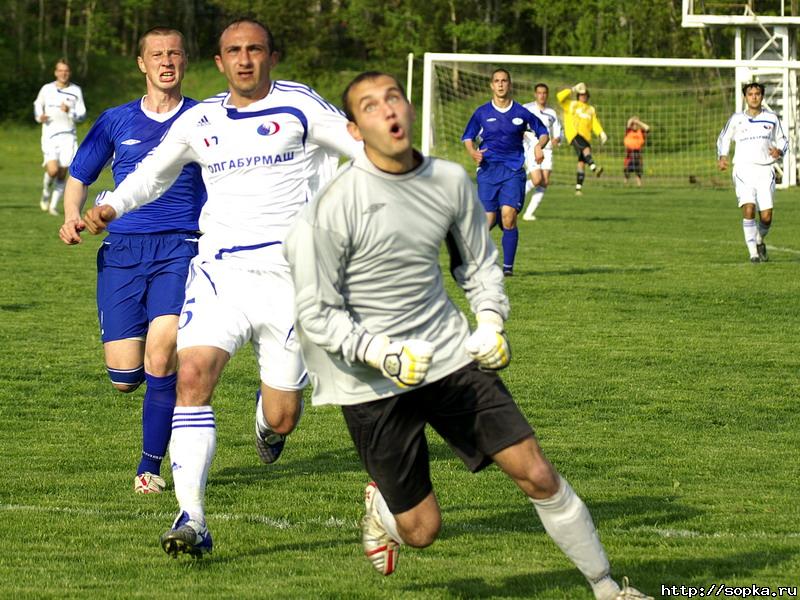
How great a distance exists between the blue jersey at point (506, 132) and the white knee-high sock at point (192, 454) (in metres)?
11.3

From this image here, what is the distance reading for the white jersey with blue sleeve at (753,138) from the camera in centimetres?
1930

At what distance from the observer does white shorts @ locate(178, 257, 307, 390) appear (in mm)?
6297

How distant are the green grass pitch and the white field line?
→ 2 cm

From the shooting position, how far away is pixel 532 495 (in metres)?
4.97

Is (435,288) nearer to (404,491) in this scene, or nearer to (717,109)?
(404,491)

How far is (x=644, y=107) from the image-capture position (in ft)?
156

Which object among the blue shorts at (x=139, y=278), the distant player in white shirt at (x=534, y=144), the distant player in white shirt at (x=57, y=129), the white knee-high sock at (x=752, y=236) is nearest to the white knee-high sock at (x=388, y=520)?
the blue shorts at (x=139, y=278)

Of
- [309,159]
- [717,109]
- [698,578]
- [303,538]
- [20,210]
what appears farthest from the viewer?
[717,109]

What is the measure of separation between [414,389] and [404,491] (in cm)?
36

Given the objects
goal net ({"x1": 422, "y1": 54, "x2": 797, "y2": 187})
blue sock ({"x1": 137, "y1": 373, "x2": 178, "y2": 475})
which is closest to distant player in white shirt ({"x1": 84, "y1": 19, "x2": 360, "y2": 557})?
blue sock ({"x1": 137, "y1": 373, "x2": 178, "y2": 475})

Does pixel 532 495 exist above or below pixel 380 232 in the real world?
below

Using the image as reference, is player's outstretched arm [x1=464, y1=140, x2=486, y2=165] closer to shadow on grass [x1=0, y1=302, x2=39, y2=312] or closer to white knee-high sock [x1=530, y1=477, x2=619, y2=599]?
shadow on grass [x1=0, y1=302, x2=39, y2=312]

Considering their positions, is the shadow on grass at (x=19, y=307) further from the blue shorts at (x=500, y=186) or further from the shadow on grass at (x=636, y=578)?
the shadow on grass at (x=636, y=578)

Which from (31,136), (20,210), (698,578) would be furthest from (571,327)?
(31,136)
